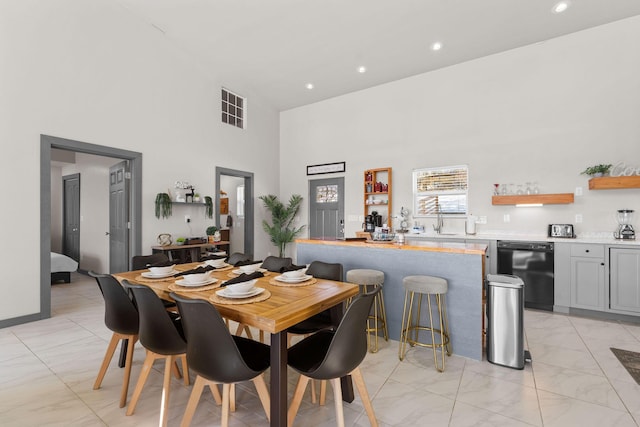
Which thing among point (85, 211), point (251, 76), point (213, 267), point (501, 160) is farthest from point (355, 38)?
point (85, 211)

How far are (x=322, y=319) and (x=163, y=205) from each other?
3691 mm

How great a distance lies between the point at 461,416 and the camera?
1872 millimetres

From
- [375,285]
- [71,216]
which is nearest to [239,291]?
[375,285]

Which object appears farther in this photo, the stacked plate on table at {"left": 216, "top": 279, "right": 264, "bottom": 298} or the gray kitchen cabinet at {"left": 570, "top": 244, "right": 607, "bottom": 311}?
the gray kitchen cabinet at {"left": 570, "top": 244, "right": 607, "bottom": 311}

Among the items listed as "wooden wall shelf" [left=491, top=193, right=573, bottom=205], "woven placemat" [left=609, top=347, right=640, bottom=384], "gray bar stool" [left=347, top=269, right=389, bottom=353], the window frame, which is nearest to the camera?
"woven placemat" [left=609, top=347, right=640, bottom=384]

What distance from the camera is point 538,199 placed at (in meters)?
4.27

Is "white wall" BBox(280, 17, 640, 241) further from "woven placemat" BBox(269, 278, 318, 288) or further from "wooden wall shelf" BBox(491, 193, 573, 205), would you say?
"woven placemat" BBox(269, 278, 318, 288)

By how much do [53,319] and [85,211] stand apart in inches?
137

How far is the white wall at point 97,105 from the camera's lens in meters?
3.48

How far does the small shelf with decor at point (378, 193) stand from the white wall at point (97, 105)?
275cm

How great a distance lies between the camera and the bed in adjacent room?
525 cm

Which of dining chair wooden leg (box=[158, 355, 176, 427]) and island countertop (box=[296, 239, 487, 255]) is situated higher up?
island countertop (box=[296, 239, 487, 255])

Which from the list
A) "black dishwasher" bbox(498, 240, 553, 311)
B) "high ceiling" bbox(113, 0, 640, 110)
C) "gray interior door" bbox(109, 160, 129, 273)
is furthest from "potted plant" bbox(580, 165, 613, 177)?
"gray interior door" bbox(109, 160, 129, 273)

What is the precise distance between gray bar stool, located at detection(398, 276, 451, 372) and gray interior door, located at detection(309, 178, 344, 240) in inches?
137
